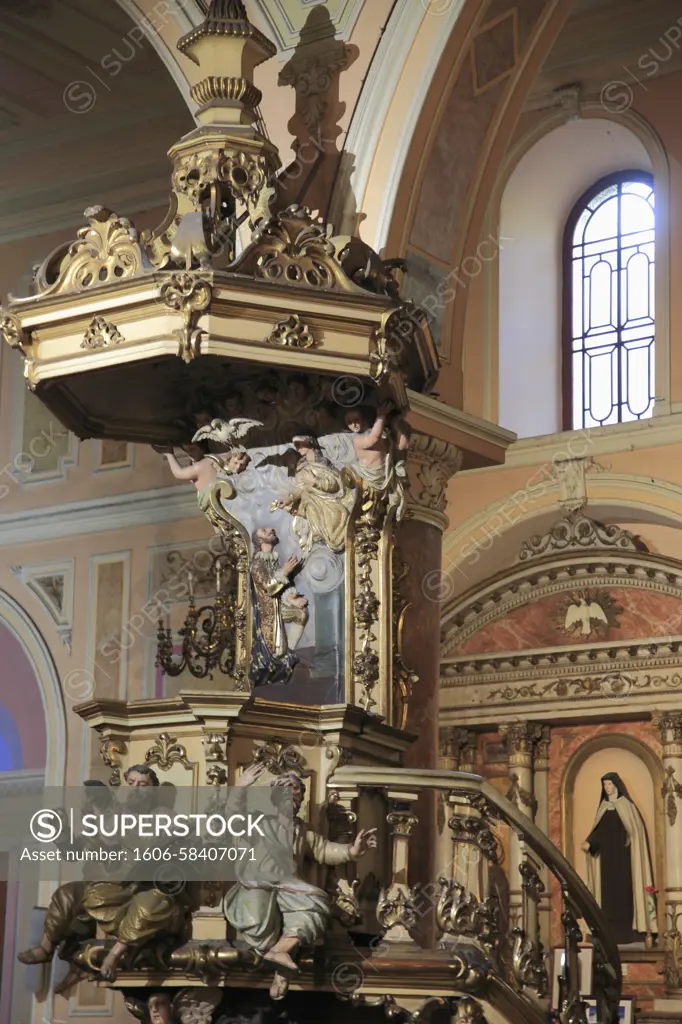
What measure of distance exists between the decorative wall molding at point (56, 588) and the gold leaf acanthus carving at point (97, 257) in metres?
5.35

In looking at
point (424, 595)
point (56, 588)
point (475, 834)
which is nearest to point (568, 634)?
point (56, 588)

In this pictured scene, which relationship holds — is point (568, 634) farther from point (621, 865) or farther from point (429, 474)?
point (429, 474)

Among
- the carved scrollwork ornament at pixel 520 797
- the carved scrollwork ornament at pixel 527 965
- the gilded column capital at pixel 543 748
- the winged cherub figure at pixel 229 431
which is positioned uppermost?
the winged cherub figure at pixel 229 431

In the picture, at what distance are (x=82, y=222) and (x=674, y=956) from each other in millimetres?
6613

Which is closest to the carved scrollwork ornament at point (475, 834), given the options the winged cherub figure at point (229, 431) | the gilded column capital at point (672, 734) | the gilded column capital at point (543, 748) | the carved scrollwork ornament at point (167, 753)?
the carved scrollwork ornament at point (167, 753)

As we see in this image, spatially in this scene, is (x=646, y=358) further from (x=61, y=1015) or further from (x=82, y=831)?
(x=82, y=831)

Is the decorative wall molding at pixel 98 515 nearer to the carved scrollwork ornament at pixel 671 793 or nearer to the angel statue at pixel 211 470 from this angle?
the carved scrollwork ornament at pixel 671 793

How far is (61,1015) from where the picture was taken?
10289 mm

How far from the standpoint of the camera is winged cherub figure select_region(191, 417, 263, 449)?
6.48m

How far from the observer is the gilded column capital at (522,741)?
40.6 feet

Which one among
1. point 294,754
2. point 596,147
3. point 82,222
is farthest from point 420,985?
point 596,147

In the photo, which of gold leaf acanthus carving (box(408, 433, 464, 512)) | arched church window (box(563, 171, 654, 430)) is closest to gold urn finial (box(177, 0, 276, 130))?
gold leaf acanthus carving (box(408, 433, 464, 512))

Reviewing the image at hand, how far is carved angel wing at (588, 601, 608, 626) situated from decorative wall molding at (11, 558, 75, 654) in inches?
150

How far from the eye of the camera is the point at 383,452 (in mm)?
6344
